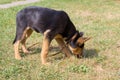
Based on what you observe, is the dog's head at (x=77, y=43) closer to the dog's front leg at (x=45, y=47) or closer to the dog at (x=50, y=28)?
the dog at (x=50, y=28)

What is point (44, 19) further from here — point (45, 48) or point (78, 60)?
point (78, 60)

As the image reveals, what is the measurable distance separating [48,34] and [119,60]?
68.2 inches

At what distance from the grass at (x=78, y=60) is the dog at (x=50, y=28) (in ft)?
0.95

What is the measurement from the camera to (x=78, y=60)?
270 inches

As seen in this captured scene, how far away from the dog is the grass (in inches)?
11.4

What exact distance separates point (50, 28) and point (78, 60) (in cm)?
99

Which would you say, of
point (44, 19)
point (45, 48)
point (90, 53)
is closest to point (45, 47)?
point (45, 48)

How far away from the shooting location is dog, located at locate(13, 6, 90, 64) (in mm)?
6508

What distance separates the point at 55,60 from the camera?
274 inches

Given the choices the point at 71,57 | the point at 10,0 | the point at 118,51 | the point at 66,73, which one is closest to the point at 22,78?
the point at 66,73

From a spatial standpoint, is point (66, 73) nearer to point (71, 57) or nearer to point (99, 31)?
point (71, 57)

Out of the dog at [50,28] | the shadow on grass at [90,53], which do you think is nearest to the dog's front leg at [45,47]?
the dog at [50,28]

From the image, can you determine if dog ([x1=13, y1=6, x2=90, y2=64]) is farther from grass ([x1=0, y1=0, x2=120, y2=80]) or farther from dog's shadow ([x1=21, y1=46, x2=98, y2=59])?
dog's shadow ([x1=21, y1=46, x2=98, y2=59])

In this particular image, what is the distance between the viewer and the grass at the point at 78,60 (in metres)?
6.11
